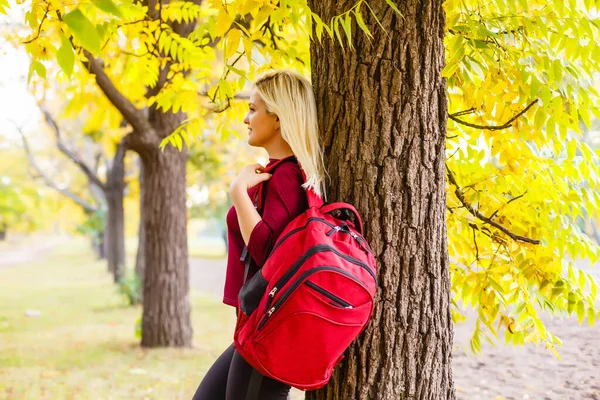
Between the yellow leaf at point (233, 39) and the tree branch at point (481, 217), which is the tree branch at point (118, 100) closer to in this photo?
the yellow leaf at point (233, 39)

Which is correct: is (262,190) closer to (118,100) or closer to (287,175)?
(287,175)

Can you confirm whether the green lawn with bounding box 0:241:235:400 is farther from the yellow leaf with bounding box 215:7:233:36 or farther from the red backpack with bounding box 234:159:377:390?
the yellow leaf with bounding box 215:7:233:36

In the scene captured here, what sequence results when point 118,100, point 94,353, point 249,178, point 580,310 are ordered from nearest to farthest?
point 249,178, point 580,310, point 118,100, point 94,353

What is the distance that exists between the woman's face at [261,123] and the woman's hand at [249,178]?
167 millimetres

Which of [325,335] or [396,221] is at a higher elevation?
[396,221]

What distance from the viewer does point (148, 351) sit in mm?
6691

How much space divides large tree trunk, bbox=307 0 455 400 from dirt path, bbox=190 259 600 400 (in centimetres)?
149

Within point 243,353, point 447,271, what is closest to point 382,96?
point 447,271

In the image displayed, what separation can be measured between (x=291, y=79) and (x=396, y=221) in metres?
0.73

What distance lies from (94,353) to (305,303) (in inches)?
236

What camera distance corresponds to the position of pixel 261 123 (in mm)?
2299

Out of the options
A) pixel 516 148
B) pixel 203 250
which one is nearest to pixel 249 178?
pixel 516 148

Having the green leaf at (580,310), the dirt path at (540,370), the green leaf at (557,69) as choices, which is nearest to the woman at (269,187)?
the green leaf at (557,69)

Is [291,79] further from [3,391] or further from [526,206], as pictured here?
[3,391]
